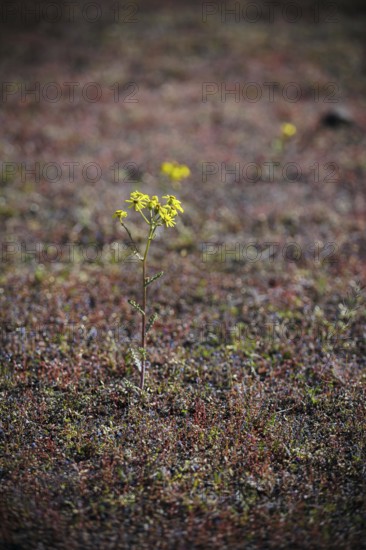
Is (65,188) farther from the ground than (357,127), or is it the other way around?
(357,127)

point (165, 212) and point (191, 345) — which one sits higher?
point (165, 212)

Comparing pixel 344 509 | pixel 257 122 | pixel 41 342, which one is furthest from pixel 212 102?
pixel 344 509

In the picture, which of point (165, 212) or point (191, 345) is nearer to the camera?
point (165, 212)

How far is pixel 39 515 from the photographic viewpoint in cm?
472

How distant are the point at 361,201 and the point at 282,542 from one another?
32.1 ft

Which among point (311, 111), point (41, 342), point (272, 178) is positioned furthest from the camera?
point (311, 111)

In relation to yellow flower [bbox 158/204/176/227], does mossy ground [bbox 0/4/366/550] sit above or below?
below

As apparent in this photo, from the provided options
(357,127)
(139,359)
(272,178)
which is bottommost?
(139,359)

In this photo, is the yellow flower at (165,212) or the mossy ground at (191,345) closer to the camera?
the mossy ground at (191,345)

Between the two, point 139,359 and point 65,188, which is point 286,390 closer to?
point 139,359

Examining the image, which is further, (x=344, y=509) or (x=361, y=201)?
(x=361, y=201)

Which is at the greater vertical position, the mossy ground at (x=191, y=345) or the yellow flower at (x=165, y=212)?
the yellow flower at (x=165, y=212)

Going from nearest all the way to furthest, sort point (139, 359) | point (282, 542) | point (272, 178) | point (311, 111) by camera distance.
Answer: point (282, 542)
point (139, 359)
point (272, 178)
point (311, 111)

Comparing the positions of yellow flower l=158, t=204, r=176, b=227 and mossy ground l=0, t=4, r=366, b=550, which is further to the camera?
yellow flower l=158, t=204, r=176, b=227
